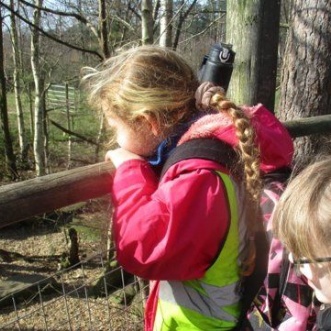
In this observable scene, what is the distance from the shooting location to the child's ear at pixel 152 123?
1374 millimetres

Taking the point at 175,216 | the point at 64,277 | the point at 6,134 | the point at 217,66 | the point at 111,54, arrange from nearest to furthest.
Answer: the point at 175,216, the point at 217,66, the point at 111,54, the point at 64,277, the point at 6,134

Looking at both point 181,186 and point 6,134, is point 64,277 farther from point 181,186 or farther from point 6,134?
point 181,186

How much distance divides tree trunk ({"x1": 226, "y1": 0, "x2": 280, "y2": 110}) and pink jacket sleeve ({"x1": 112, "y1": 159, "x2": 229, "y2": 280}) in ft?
4.34

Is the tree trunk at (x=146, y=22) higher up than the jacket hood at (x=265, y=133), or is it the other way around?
the tree trunk at (x=146, y=22)

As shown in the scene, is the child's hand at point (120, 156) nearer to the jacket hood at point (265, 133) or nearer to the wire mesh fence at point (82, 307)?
the jacket hood at point (265, 133)

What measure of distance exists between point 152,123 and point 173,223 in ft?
1.14

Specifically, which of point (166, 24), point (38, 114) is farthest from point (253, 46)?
point (38, 114)

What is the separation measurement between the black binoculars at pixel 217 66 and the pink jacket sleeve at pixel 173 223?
0.66 m

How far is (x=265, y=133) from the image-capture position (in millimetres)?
1427

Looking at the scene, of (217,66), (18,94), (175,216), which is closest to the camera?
(175,216)

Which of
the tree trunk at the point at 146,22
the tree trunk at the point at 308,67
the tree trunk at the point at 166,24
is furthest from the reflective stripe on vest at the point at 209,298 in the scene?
the tree trunk at the point at 166,24

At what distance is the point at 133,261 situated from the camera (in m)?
1.25

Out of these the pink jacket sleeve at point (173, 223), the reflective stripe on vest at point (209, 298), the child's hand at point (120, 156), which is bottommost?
the reflective stripe on vest at point (209, 298)

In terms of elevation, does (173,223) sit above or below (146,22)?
below
